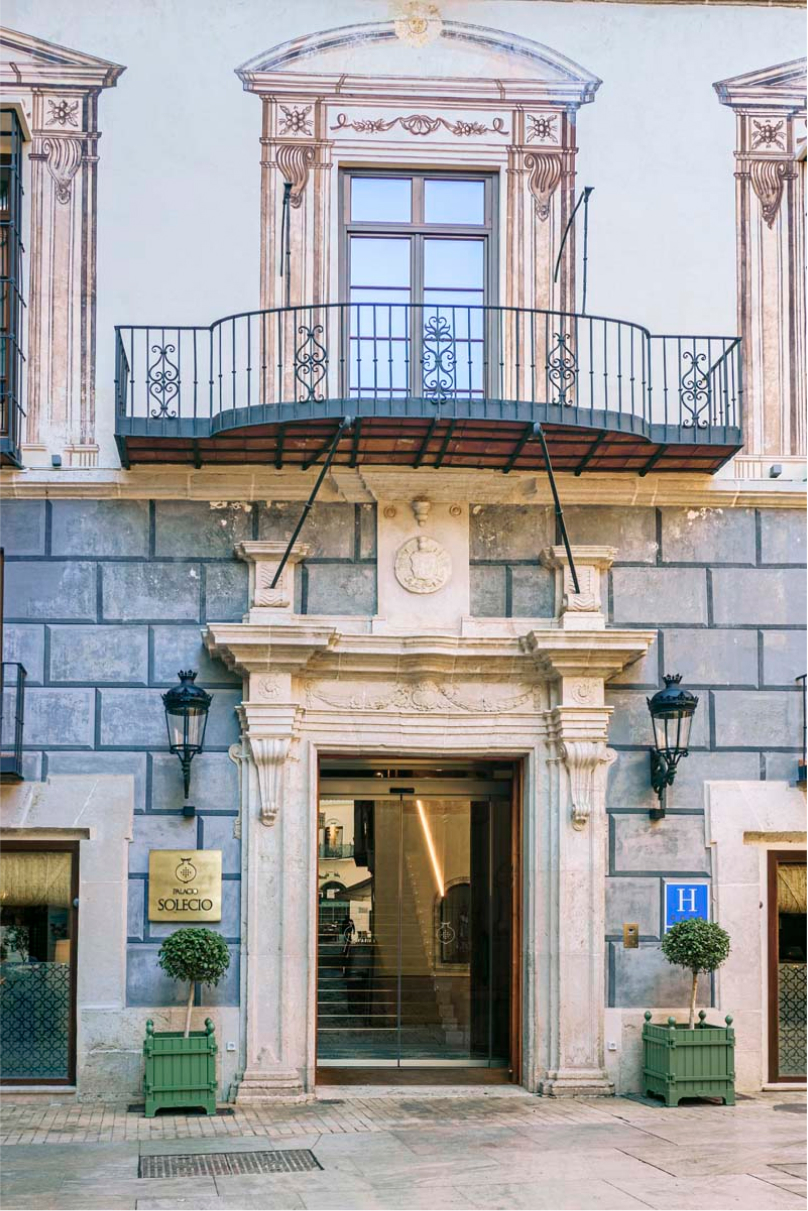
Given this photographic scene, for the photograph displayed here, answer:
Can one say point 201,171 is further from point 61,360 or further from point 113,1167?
point 113,1167

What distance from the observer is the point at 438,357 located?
14414 mm

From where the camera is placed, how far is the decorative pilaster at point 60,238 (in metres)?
15.1

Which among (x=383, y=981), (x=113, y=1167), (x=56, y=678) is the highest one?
(x=56, y=678)

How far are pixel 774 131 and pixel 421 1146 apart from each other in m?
9.42

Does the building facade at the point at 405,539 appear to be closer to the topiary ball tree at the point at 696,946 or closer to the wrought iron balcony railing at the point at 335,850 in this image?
the wrought iron balcony railing at the point at 335,850

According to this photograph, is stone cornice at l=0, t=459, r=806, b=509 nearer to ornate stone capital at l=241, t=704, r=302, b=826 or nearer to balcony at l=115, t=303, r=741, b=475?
balcony at l=115, t=303, r=741, b=475

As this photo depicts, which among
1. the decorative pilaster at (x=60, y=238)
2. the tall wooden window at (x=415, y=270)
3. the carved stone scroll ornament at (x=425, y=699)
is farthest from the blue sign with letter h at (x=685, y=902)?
the decorative pilaster at (x=60, y=238)

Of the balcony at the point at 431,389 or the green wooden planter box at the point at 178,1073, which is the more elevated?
the balcony at the point at 431,389

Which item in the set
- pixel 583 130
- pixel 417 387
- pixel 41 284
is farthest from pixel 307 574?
pixel 583 130

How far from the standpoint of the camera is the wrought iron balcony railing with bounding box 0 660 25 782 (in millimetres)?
14531

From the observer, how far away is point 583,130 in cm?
1562

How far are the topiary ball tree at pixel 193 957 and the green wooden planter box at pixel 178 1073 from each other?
0.16 m

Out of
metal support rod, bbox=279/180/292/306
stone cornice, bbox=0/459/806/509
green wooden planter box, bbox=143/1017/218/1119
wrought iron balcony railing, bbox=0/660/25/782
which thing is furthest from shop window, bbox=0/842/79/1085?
metal support rod, bbox=279/180/292/306

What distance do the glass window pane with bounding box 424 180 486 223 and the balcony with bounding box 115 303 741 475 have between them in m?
0.88
